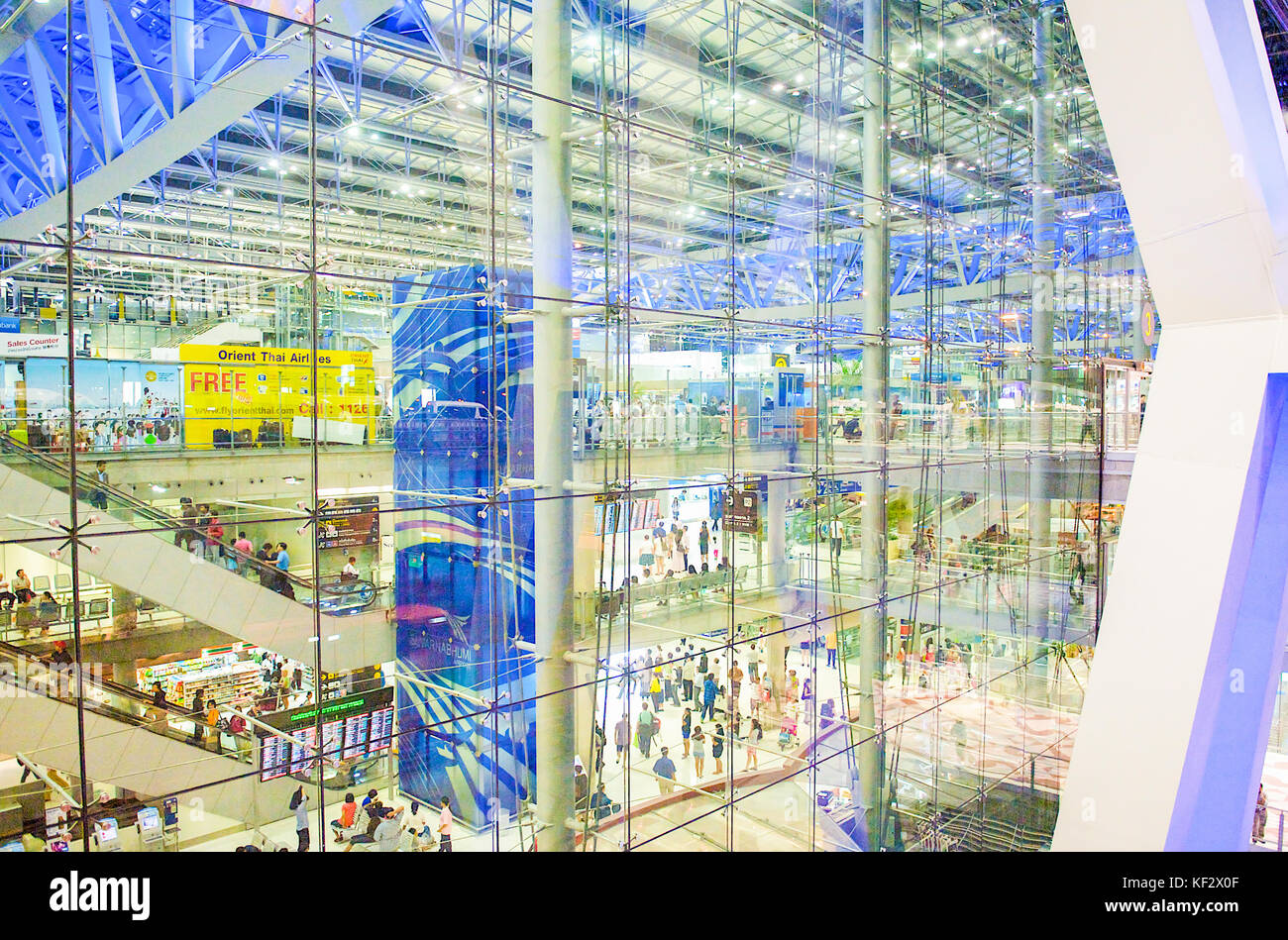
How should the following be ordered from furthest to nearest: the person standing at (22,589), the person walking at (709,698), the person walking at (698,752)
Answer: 1. the person walking at (709,698)
2. the person walking at (698,752)
3. the person standing at (22,589)

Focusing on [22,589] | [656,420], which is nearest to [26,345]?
[22,589]

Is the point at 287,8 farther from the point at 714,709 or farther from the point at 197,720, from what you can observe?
the point at 714,709

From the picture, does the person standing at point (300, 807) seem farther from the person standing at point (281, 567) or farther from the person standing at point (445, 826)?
the person standing at point (281, 567)

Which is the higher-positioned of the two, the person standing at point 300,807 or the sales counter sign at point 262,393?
the sales counter sign at point 262,393

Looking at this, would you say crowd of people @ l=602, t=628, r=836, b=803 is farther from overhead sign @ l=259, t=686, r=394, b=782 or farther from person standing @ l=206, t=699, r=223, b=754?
person standing @ l=206, t=699, r=223, b=754

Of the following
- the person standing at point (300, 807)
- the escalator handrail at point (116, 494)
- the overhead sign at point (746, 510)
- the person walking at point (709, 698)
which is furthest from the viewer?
the person walking at point (709, 698)

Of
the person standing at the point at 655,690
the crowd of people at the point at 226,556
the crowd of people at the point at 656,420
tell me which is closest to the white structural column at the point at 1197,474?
the crowd of people at the point at 656,420

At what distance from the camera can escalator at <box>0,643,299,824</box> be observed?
4.08m

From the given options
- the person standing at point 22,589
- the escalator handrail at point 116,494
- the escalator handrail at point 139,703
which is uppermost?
the escalator handrail at point 116,494

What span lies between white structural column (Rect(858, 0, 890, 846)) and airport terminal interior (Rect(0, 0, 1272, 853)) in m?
0.03

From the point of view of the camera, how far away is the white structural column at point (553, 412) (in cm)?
503

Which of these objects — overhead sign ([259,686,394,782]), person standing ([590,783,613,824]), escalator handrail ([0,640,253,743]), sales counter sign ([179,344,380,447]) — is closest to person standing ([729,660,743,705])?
person standing ([590,783,613,824])

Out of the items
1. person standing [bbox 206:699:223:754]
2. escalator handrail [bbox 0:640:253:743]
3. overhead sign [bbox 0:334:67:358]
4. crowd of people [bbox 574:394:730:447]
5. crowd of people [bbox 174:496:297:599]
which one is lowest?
person standing [bbox 206:699:223:754]

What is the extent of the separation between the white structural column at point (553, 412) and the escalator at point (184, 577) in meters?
1.34
